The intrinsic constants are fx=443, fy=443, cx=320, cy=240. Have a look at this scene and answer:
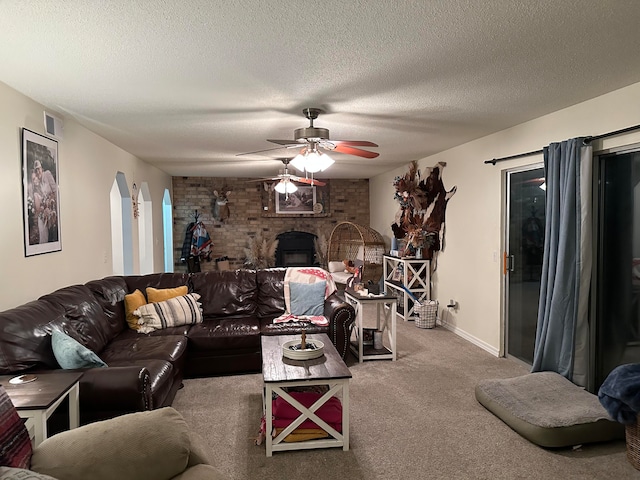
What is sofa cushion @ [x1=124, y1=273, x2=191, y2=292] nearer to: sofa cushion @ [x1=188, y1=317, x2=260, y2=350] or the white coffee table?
sofa cushion @ [x1=188, y1=317, x2=260, y2=350]

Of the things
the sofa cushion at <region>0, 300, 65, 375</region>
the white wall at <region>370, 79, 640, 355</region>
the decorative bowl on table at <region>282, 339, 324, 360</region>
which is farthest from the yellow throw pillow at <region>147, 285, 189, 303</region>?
the white wall at <region>370, 79, 640, 355</region>

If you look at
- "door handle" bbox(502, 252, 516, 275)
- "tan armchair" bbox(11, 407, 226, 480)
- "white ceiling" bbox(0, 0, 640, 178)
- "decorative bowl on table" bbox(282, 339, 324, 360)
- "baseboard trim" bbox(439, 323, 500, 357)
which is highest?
"white ceiling" bbox(0, 0, 640, 178)

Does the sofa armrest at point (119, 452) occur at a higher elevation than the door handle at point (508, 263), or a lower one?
lower

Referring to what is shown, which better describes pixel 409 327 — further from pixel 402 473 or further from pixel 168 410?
pixel 168 410

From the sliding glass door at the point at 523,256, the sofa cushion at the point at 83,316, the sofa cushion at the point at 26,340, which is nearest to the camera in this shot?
the sofa cushion at the point at 26,340

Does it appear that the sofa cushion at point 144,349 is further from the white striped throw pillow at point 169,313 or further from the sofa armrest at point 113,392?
the sofa armrest at point 113,392

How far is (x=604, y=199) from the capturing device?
336 centimetres

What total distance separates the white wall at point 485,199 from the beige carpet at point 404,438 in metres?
0.97

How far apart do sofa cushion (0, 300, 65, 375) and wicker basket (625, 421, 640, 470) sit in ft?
11.0

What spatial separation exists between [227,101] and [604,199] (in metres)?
2.94

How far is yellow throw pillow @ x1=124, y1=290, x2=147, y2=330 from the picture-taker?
4.03m

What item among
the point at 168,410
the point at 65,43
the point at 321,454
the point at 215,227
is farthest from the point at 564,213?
the point at 215,227

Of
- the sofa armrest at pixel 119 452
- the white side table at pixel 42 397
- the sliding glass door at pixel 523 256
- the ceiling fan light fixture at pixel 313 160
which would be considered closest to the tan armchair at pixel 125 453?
the sofa armrest at pixel 119 452

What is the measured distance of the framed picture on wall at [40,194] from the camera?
10.3 ft
